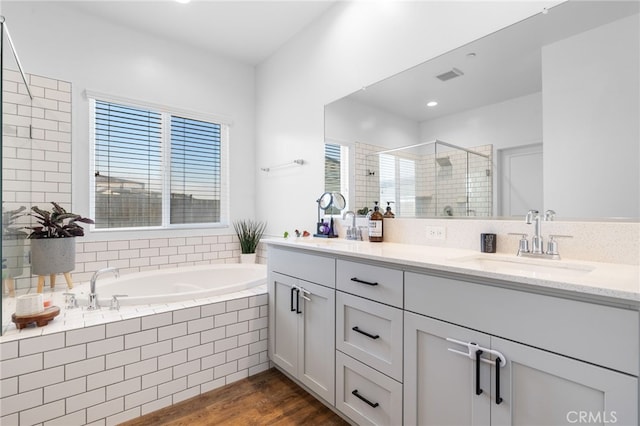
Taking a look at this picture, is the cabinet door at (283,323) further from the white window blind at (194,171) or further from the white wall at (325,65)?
the white window blind at (194,171)

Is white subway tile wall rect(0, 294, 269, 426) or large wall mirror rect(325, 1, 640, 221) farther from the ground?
large wall mirror rect(325, 1, 640, 221)

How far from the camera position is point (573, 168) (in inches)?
53.7

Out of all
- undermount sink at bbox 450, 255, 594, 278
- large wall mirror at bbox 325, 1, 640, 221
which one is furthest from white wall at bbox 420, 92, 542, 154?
undermount sink at bbox 450, 255, 594, 278

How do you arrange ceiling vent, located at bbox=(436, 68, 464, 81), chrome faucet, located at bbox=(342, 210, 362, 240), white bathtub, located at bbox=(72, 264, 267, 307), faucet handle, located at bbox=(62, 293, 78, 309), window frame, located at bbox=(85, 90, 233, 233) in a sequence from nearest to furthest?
ceiling vent, located at bbox=(436, 68, 464, 81) → faucet handle, located at bbox=(62, 293, 78, 309) → white bathtub, located at bbox=(72, 264, 267, 307) → chrome faucet, located at bbox=(342, 210, 362, 240) → window frame, located at bbox=(85, 90, 233, 233)

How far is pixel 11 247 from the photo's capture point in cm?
180

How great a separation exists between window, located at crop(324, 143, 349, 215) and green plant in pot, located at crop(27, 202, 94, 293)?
1.89 metres

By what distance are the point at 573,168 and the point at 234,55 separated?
320 centimetres

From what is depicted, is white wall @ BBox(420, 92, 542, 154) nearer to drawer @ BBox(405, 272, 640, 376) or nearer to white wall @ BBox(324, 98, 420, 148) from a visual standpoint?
white wall @ BBox(324, 98, 420, 148)

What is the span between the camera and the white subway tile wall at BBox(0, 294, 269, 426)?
1.51 meters

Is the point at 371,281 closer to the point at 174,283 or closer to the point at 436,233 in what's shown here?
the point at 436,233

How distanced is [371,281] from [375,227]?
688mm

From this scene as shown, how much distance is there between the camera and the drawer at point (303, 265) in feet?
5.74

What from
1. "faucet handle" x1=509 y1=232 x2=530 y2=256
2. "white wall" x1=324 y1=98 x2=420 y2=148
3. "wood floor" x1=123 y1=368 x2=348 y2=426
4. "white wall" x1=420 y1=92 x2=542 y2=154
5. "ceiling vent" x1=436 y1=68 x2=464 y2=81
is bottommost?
"wood floor" x1=123 y1=368 x2=348 y2=426

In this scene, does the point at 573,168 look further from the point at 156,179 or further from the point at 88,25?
the point at 88,25
